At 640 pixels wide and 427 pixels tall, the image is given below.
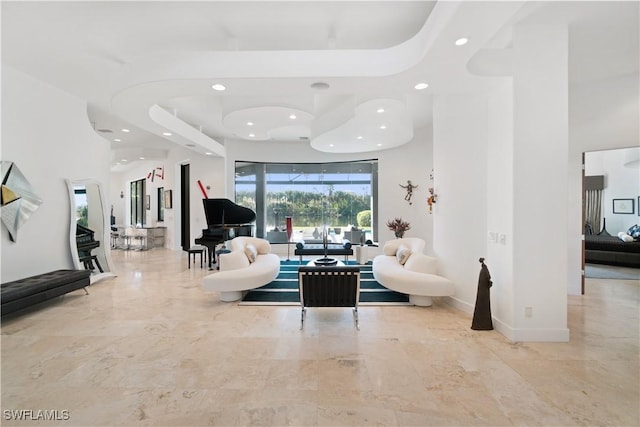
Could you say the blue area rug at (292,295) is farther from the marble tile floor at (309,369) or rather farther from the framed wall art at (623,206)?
the framed wall art at (623,206)

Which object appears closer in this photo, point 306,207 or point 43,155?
point 43,155

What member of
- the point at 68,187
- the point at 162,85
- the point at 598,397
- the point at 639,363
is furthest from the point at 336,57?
the point at 68,187

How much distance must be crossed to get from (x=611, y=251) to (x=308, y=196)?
27.9 feet

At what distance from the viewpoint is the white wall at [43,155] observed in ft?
15.5

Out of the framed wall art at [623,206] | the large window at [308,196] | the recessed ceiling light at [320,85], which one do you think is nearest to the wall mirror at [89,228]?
the large window at [308,196]

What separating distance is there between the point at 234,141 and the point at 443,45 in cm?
811

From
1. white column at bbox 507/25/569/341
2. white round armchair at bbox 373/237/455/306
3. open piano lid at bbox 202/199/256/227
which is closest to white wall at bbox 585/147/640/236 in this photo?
white column at bbox 507/25/569/341

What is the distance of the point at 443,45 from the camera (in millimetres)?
3211

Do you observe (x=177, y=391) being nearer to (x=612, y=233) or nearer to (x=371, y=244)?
(x=371, y=244)

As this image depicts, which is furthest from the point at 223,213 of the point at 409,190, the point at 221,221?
the point at 409,190

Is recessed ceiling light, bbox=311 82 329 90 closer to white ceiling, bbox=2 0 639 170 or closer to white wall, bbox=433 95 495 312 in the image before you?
white ceiling, bbox=2 0 639 170

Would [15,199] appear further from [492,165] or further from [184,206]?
[492,165]

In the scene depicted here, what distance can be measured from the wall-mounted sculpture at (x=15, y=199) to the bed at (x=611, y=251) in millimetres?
12096

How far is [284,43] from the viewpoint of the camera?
170 inches
